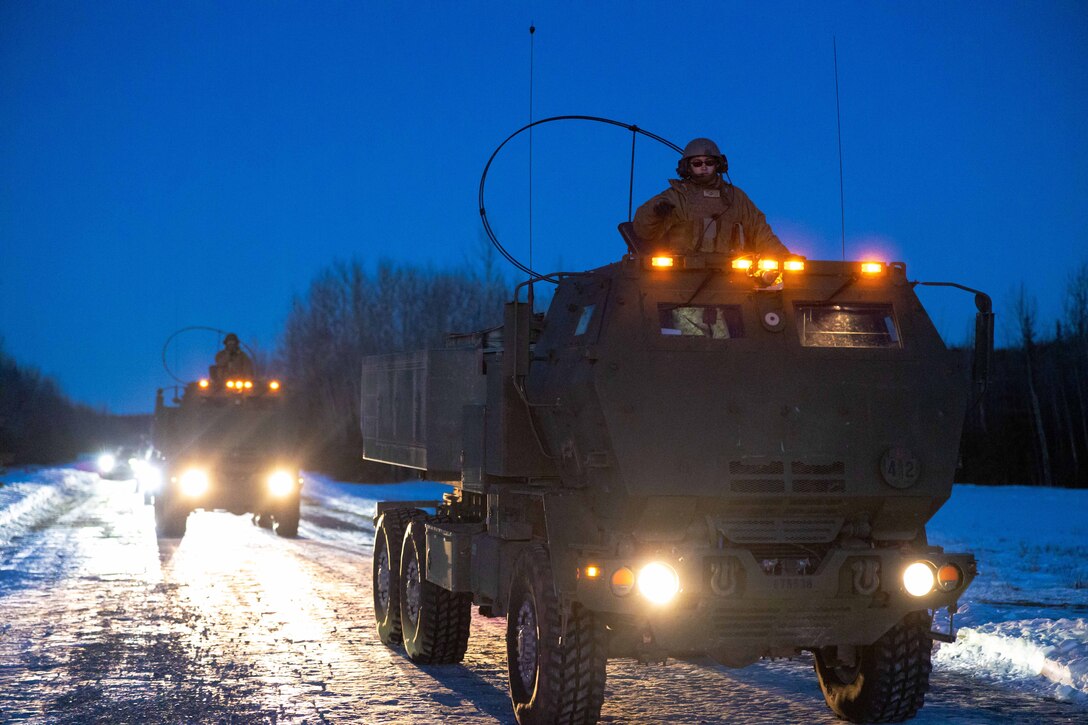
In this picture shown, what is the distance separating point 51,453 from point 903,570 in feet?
373

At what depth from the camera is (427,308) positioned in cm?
7462

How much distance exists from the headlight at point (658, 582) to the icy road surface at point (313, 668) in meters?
1.46

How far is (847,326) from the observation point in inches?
332

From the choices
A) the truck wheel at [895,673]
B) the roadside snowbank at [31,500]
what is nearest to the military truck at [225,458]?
the roadside snowbank at [31,500]

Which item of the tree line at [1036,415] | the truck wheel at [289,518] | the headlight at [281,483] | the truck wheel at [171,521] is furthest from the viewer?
the tree line at [1036,415]

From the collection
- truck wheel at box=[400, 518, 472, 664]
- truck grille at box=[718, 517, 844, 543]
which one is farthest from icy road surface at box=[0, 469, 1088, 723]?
truck grille at box=[718, 517, 844, 543]

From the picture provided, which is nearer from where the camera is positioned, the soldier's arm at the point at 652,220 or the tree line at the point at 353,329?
the soldier's arm at the point at 652,220

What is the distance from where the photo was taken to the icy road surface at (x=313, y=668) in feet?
29.2

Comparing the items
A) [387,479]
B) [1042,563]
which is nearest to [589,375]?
[1042,563]

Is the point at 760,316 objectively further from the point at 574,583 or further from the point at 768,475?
the point at 574,583

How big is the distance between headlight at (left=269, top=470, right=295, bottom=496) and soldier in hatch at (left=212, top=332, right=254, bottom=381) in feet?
6.97

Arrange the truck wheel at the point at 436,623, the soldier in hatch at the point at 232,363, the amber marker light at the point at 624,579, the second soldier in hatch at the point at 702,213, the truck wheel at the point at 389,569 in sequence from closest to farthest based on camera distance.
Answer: the amber marker light at the point at 624,579
the second soldier in hatch at the point at 702,213
the truck wheel at the point at 436,623
the truck wheel at the point at 389,569
the soldier in hatch at the point at 232,363

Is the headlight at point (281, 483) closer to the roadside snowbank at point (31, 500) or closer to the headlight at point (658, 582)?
the roadside snowbank at point (31, 500)

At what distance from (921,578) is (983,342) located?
152 centimetres
